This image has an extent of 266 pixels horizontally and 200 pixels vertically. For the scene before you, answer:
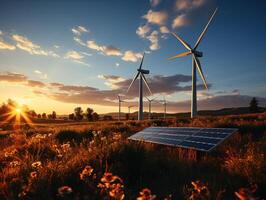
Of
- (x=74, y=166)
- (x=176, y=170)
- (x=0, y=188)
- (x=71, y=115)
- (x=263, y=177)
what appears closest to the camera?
(x=0, y=188)

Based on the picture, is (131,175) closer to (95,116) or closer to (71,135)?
(71,135)

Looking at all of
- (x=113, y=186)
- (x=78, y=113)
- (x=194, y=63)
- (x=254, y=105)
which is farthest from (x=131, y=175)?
(x=78, y=113)

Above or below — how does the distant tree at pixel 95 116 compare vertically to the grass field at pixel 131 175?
above

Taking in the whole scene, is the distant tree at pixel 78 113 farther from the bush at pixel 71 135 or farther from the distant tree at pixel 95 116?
the bush at pixel 71 135

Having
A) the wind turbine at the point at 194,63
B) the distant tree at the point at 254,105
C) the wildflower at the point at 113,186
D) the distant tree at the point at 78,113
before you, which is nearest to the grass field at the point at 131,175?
the wildflower at the point at 113,186

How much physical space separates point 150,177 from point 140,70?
157 feet

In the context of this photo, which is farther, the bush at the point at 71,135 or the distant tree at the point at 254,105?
the distant tree at the point at 254,105

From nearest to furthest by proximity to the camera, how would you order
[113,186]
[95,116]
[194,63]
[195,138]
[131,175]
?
[113,186] < [131,175] < [195,138] < [194,63] < [95,116]

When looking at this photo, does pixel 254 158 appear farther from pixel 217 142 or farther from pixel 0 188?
pixel 0 188

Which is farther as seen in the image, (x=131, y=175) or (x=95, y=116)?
(x=95, y=116)

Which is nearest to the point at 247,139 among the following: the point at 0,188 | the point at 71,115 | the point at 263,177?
the point at 263,177

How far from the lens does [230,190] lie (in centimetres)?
623

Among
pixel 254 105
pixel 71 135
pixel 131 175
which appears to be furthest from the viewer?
Answer: pixel 254 105

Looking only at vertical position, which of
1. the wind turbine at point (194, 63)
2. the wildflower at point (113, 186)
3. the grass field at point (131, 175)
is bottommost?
the grass field at point (131, 175)
